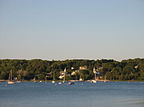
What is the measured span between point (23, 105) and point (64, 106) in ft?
20.8

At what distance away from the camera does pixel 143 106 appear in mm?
56719

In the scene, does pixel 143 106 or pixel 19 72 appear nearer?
pixel 143 106

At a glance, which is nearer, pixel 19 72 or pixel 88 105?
pixel 88 105

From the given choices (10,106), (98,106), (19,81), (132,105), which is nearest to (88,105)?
(98,106)

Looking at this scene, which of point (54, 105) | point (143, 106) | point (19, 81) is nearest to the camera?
point (143, 106)

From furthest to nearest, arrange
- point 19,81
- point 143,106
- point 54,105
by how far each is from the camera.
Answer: point 19,81, point 54,105, point 143,106

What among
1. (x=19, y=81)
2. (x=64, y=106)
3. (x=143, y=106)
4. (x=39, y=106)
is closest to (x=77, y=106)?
(x=64, y=106)

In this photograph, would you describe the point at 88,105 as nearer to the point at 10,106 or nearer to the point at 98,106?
the point at 98,106

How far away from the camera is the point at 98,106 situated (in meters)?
58.6

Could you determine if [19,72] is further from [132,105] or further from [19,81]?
[132,105]

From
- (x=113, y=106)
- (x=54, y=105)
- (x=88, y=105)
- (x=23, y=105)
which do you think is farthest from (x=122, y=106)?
(x=23, y=105)

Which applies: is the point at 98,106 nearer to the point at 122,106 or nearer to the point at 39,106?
the point at 122,106

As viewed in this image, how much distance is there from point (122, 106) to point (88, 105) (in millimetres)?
5475

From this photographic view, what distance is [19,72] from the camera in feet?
653
